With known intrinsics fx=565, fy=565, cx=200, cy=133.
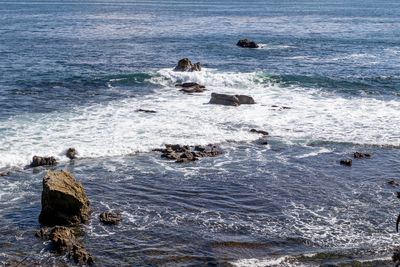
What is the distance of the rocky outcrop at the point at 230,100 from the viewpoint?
1902 inches

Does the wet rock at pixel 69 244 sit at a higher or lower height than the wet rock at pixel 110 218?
higher

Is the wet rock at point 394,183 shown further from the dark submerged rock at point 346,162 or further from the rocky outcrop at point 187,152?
the rocky outcrop at point 187,152

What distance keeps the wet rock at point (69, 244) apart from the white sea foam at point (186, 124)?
10.7 metres

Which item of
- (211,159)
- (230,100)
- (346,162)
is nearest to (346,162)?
(346,162)

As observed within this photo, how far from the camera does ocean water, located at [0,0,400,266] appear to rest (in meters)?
22.4

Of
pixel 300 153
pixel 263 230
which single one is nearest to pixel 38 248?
pixel 263 230

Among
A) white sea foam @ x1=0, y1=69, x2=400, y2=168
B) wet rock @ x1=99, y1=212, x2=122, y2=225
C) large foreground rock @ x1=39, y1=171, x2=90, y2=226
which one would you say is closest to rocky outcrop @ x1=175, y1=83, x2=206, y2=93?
white sea foam @ x1=0, y1=69, x2=400, y2=168

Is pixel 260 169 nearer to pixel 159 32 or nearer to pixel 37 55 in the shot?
pixel 37 55

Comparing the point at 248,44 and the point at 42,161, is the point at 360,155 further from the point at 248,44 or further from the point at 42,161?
the point at 248,44

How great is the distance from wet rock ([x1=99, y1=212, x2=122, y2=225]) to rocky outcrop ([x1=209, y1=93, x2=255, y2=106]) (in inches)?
975

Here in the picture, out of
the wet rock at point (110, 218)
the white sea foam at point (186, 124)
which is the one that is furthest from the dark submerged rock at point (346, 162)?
the wet rock at point (110, 218)

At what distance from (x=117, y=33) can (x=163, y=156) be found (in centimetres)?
7313

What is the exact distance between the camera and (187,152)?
34.3 metres

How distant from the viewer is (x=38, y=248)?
21750mm
